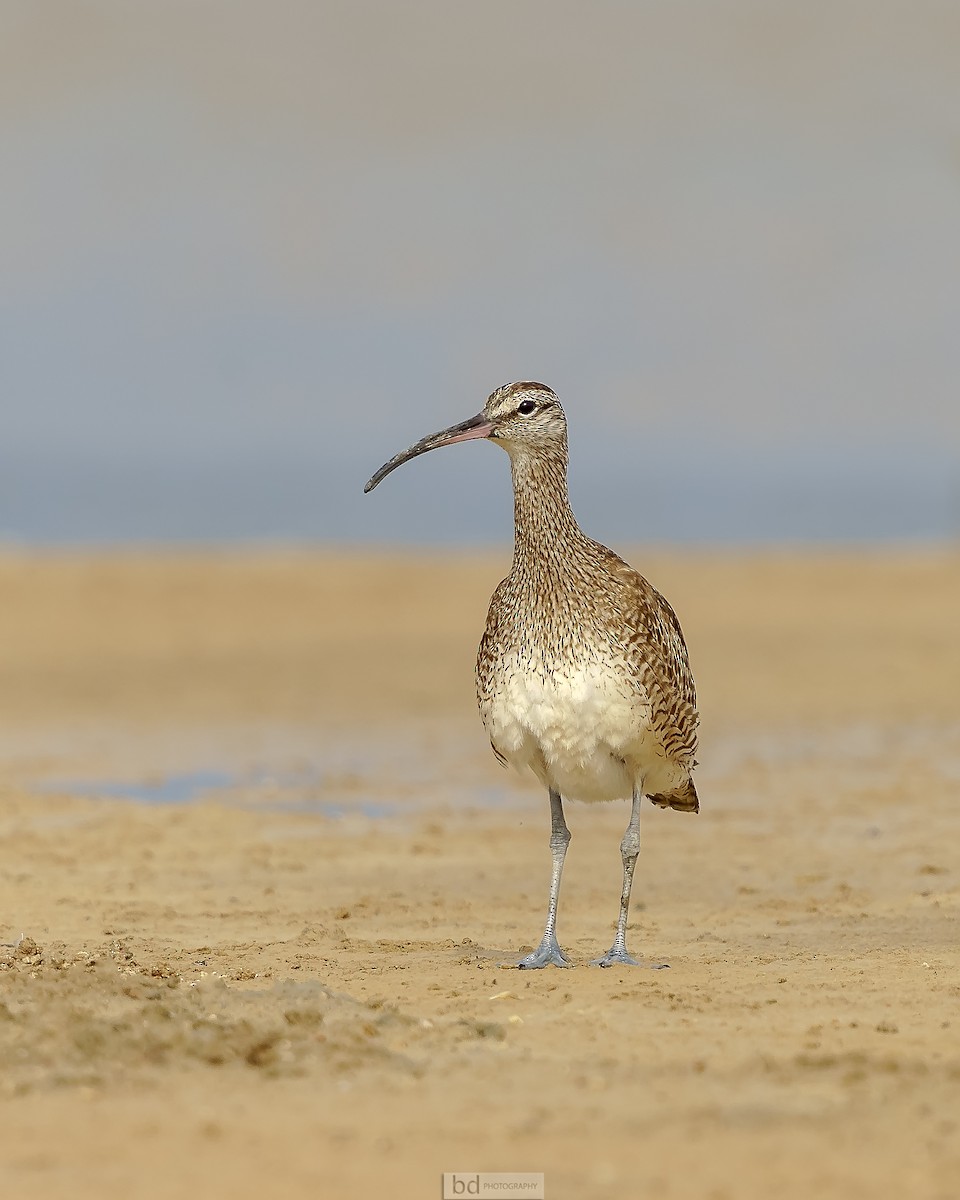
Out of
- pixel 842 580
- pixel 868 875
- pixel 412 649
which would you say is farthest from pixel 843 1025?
pixel 842 580

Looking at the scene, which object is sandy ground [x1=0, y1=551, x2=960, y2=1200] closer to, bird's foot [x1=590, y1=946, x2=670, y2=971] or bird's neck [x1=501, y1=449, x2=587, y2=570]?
bird's foot [x1=590, y1=946, x2=670, y2=971]

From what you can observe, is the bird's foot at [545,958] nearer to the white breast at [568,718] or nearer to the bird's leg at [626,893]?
the bird's leg at [626,893]

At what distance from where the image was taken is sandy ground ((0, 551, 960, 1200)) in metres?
5.25

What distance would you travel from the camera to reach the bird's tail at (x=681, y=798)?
896cm

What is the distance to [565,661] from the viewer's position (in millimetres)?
7828

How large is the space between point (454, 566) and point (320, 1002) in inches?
878

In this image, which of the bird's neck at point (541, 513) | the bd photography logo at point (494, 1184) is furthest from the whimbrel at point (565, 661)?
the bd photography logo at point (494, 1184)

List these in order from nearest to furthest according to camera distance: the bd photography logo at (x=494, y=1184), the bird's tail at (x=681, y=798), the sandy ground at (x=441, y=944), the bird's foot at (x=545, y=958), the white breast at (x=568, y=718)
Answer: the bd photography logo at (x=494, y=1184) < the sandy ground at (x=441, y=944) < the white breast at (x=568, y=718) < the bird's foot at (x=545, y=958) < the bird's tail at (x=681, y=798)

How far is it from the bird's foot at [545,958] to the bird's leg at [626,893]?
0.46 ft

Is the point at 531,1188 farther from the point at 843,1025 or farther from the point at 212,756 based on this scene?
the point at 212,756

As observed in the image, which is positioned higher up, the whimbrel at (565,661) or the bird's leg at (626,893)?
the whimbrel at (565,661)

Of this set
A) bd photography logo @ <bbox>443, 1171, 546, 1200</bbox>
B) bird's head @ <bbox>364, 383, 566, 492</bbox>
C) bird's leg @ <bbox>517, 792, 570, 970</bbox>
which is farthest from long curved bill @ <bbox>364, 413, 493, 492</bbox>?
bd photography logo @ <bbox>443, 1171, 546, 1200</bbox>

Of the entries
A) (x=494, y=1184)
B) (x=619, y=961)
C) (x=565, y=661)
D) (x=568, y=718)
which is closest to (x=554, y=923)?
(x=619, y=961)

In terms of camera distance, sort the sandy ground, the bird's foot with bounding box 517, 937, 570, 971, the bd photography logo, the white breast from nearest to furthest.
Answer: the bd photography logo
the sandy ground
the white breast
the bird's foot with bounding box 517, 937, 570, 971
